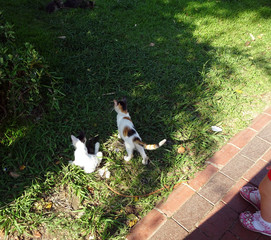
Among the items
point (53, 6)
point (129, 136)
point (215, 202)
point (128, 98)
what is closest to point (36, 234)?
point (129, 136)

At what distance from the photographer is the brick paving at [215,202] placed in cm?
208

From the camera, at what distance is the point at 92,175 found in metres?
2.52

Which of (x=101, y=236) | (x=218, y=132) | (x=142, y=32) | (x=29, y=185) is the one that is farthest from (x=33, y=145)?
(x=142, y=32)

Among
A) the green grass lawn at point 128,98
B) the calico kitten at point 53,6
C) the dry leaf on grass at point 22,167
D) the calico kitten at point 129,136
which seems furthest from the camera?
the calico kitten at point 53,6

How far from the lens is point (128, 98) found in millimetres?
3482

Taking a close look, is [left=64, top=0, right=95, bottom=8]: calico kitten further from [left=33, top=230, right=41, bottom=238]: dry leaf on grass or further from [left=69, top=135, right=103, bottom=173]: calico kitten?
[left=33, top=230, right=41, bottom=238]: dry leaf on grass

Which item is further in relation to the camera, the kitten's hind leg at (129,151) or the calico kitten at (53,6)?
the calico kitten at (53,6)

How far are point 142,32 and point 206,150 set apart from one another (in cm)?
331

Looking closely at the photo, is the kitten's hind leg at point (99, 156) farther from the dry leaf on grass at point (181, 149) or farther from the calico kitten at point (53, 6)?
the calico kitten at point (53, 6)

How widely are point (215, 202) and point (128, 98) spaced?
6.46 ft

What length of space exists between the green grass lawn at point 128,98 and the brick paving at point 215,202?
0.13m

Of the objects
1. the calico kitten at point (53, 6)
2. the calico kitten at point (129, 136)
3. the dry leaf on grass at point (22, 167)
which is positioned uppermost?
the calico kitten at point (53, 6)

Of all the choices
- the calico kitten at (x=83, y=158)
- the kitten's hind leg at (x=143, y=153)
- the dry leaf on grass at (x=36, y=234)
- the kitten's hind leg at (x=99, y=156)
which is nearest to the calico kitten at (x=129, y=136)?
the kitten's hind leg at (x=143, y=153)

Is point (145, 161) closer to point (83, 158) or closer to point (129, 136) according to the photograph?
point (129, 136)
